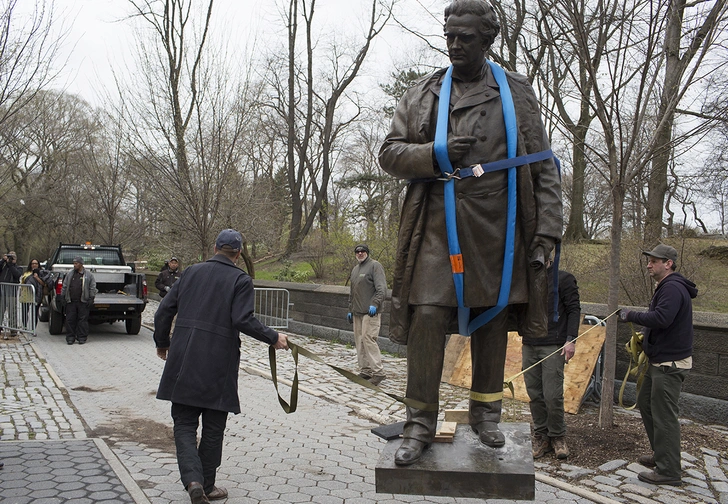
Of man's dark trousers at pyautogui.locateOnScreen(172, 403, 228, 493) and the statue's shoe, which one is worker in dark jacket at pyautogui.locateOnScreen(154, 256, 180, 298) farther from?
the statue's shoe

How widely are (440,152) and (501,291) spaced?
748 mm

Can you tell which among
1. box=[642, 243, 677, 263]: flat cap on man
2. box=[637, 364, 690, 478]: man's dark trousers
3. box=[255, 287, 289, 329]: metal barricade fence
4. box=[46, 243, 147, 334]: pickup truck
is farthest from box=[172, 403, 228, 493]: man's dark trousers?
box=[255, 287, 289, 329]: metal barricade fence

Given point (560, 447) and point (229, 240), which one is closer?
point (229, 240)

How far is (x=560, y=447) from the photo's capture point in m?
6.26

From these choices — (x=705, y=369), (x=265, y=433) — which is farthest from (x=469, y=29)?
(x=705, y=369)

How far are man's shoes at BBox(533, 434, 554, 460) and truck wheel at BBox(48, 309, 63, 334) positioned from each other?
12399 millimetres

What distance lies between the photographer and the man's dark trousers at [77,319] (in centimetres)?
1405

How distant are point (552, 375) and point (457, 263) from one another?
3.73 m

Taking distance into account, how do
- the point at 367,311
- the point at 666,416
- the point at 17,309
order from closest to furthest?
the point at 666,416
the point at 367,311
the point at 17,309

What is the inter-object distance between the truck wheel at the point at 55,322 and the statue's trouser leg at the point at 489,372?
14.0m

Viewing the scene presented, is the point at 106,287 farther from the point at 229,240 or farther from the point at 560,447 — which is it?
the point at 560,447

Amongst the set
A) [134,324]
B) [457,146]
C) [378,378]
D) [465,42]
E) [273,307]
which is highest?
[465,42]

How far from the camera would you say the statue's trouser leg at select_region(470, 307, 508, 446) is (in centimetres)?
338

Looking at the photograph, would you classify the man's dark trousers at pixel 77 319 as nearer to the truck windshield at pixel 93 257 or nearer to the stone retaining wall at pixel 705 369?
the truck windshield at pixel 93 257
